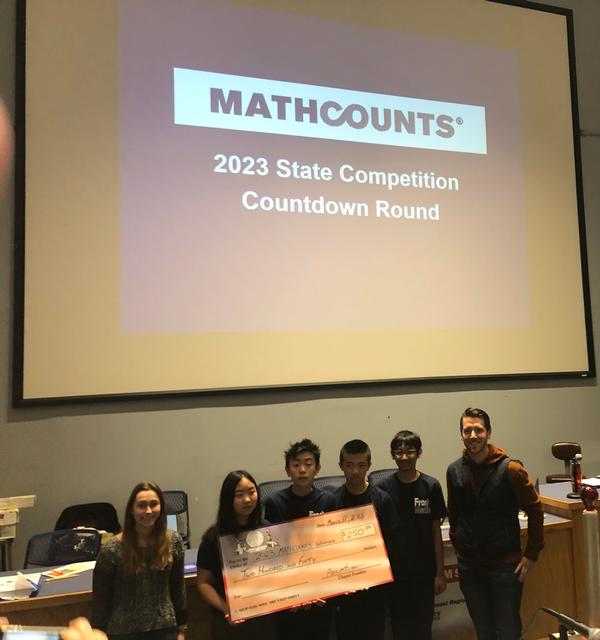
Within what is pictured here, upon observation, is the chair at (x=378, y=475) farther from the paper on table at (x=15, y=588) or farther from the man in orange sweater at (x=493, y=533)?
the paper on table at (x=15, y=588)

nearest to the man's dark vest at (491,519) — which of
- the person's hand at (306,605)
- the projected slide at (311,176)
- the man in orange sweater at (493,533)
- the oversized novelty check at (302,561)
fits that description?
the man in orange sweater at (493,533)

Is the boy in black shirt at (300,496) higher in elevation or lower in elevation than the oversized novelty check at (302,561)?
higher

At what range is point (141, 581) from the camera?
2.22 m

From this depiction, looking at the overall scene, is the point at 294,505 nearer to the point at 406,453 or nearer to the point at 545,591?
the point at 406,453

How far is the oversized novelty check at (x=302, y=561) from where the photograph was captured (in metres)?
2.32

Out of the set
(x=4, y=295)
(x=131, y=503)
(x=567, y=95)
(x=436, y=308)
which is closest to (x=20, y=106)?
(x=4, y=295)

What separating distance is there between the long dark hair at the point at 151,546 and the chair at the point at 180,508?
2022 millimetres

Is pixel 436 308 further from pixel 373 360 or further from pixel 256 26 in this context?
pixel 256 26

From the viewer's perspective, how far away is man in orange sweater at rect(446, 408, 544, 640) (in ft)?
8.63

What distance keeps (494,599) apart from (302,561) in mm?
901

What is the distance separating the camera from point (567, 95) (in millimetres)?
5859

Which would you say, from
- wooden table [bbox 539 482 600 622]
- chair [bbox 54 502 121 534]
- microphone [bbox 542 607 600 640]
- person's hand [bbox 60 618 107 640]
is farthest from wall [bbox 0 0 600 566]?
person's hand [bbox 60 618 107 640]

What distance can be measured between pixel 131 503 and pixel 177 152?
2950 millimetres

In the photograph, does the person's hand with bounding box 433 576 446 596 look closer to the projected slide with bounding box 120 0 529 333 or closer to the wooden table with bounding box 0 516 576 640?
the wooden table with bounding box 0 516 576 640
